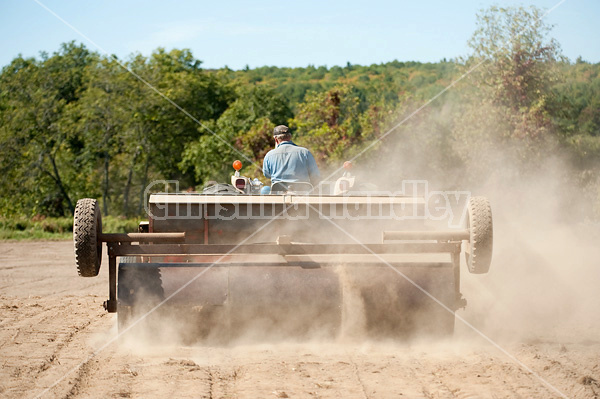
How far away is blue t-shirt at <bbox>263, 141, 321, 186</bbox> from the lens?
8.91m

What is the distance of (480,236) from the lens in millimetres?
7102

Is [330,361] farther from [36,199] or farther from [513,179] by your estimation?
[36,199]

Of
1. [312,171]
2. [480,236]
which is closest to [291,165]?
[312,171]

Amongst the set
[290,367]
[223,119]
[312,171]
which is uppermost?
[223,119]

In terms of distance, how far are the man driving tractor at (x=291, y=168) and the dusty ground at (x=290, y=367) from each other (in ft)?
8.11

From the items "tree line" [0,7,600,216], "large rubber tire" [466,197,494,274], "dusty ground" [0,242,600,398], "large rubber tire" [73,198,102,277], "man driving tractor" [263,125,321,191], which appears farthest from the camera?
"tree line" [0,7,600,216]

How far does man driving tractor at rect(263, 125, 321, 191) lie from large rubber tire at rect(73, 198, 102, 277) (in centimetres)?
253

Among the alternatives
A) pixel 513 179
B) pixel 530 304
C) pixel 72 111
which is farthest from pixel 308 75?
pixel 530 304

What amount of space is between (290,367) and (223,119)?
109 feet

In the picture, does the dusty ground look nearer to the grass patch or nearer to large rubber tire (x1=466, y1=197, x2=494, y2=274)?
large rubber tire (x1=466, y1=197, x2=494, y2=274)

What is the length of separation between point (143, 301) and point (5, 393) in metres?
1.86

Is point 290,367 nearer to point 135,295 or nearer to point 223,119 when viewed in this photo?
point 135,295

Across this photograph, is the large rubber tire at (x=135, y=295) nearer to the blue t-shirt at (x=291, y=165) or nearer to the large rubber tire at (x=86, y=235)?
the large rubber tire at (x=86, y=235)

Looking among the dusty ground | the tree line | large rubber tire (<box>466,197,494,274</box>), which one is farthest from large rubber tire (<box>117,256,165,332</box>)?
the tree line
